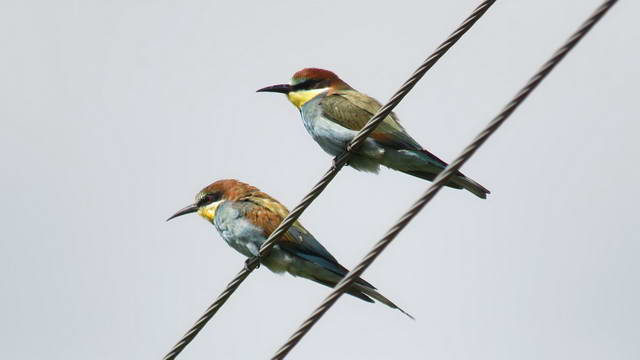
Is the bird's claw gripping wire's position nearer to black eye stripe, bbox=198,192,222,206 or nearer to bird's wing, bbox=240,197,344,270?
bird's wing, bbox=240,197,344,270

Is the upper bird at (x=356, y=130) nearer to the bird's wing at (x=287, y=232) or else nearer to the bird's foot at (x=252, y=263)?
the bird's wing at (x=287, y=232)

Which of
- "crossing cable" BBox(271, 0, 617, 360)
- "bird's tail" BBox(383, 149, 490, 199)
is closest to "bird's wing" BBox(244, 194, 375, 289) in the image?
"bird's tail" BBox(383, 149, 490, 199)

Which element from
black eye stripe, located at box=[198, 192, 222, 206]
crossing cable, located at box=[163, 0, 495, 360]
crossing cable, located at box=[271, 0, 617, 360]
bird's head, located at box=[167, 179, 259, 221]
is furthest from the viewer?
black eye stripe, located at box=[198, 192, 222, 206]

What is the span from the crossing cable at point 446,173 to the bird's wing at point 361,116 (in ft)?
6.03

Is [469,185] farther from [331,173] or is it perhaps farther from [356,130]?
[331,173]

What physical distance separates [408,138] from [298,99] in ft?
2.68

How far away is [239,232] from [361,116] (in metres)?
0.75

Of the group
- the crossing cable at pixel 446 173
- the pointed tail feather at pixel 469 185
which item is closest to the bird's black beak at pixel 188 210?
the pointed tail feather at pixel 469 185

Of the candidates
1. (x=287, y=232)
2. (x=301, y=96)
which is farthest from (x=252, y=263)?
(x=301, y=96)

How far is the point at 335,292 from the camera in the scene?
2916mm

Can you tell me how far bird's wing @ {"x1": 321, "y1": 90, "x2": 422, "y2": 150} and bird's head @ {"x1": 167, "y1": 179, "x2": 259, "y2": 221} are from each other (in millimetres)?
580

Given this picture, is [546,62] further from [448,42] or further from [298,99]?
[298,99]

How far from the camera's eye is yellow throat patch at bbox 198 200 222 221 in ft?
17.3

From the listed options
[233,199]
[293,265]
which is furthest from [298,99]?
[293,265]
